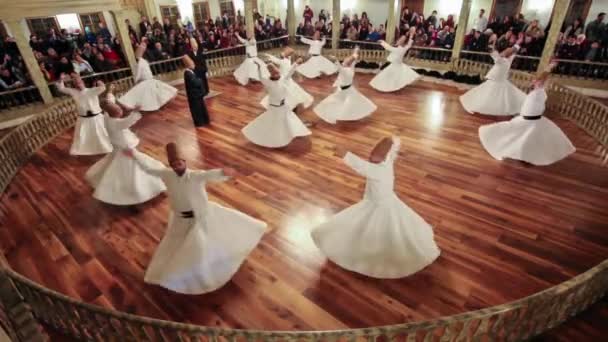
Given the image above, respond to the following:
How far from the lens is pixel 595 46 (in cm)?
839

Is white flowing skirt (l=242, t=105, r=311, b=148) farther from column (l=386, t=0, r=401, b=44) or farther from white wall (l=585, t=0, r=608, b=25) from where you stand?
white wall (l=585, t=0, r=608, b=25)

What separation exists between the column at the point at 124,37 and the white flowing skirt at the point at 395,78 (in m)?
6.41

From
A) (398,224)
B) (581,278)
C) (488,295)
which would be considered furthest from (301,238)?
(581,278)

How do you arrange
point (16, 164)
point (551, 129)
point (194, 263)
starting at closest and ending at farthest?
point (194, 263) → point (551, 129) → point (16, 164)

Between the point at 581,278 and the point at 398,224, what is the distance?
1478mm

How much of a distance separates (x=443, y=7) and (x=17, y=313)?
565 inches

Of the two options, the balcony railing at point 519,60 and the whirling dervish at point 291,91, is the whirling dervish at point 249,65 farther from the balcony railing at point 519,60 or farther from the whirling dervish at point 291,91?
the balcony railing at point 519,60

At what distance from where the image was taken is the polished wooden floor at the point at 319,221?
3.49 meters

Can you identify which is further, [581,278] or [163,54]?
[163,54]

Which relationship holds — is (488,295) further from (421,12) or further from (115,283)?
(421,12)

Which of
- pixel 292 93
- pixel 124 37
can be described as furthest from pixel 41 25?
pixel 292 93

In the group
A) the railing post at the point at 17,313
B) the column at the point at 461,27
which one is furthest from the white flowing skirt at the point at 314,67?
the railing post at the point at 17,313

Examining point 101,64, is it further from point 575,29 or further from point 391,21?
point 575,29

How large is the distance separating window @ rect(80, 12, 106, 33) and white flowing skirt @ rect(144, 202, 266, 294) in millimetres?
12658
